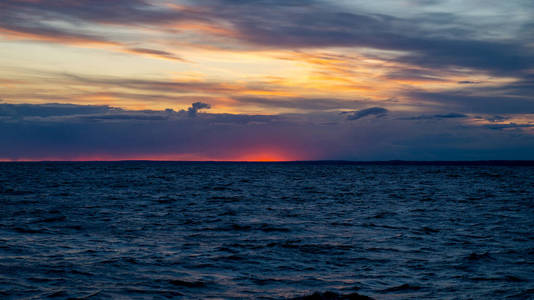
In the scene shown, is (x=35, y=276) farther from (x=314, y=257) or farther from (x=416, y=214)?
(x=416, y=214)

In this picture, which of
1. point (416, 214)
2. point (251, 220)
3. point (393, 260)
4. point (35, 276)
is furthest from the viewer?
point (416, 214)

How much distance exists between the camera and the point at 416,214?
3186cm

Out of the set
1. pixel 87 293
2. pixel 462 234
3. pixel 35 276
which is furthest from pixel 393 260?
pixel 35 276

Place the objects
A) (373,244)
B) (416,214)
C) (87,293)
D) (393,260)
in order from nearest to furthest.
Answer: (87,293)
(393,260)
(373,244)
(416,214)

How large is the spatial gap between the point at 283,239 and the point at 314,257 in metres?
3.76

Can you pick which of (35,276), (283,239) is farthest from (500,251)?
(35,276)

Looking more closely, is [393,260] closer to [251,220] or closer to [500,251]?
[500,251]

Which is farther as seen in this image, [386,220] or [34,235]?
[386,220]

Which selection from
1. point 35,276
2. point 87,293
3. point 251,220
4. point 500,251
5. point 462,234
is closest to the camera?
point 87,293

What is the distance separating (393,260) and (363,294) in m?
4.60

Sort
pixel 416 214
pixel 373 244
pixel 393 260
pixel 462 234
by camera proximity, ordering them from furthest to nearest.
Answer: pixel 416 214, pixel 462 234, pixel 373 244, pixel 393 260

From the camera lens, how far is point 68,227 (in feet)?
77.0

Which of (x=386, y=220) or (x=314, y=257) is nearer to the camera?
(x=314, y=257)

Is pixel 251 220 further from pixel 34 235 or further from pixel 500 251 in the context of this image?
pixel 500 251
